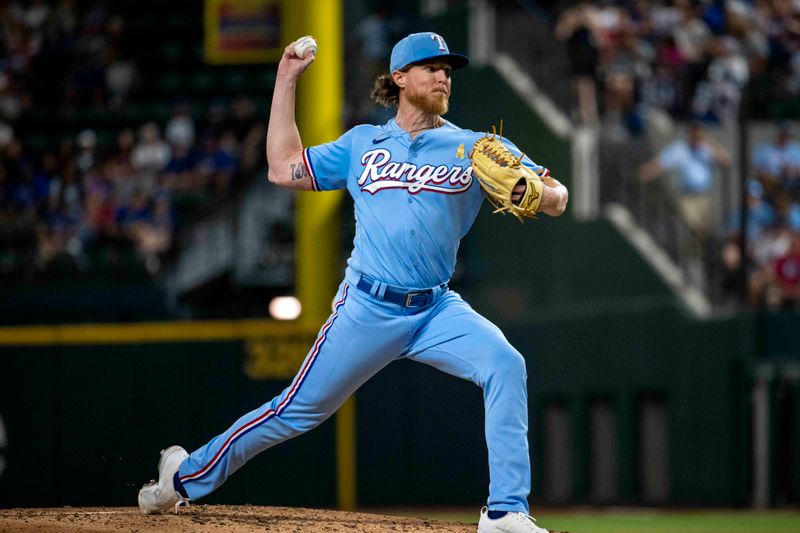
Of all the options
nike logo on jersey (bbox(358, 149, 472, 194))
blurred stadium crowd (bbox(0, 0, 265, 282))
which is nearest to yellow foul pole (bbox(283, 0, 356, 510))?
blurred stadium crowd (bbox(0, 0, 265, 282))

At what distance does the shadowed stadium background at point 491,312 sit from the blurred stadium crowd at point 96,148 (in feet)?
0.41

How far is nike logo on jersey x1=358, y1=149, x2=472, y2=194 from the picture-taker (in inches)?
217

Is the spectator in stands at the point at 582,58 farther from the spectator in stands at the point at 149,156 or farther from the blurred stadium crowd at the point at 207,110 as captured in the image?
the spectator in stands at the point at 149,156

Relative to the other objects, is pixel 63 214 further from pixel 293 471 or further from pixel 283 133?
pixel 283 133

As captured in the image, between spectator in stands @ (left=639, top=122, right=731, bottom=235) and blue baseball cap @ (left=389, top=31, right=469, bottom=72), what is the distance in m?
6.61

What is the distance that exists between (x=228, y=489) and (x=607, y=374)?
329 cm

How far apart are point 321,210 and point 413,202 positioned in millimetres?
6470

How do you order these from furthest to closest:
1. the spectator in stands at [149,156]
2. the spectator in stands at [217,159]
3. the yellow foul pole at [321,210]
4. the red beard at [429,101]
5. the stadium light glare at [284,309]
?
1. the spectator in stands at [149,156]
2. the spectator in stands at [217,159]
3. the yellow foul pole at [321,210]
4. the stadium light glare at [284,309]
5. the red beard at [429,101]

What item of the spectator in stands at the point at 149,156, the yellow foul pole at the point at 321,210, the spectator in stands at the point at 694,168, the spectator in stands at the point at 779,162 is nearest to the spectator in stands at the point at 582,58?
the spectator in stands at the point at 694,168

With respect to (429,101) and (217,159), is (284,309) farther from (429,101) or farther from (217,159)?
(429,101)

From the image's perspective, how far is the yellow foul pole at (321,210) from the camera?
462 inches

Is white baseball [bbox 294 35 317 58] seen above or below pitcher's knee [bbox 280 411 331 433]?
above

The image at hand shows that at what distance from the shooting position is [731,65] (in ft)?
44.0

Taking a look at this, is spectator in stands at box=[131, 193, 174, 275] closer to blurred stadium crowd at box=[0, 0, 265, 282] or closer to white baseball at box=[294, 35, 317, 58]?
blurred stadium crowd at box=[0, 0, 265, 282]
